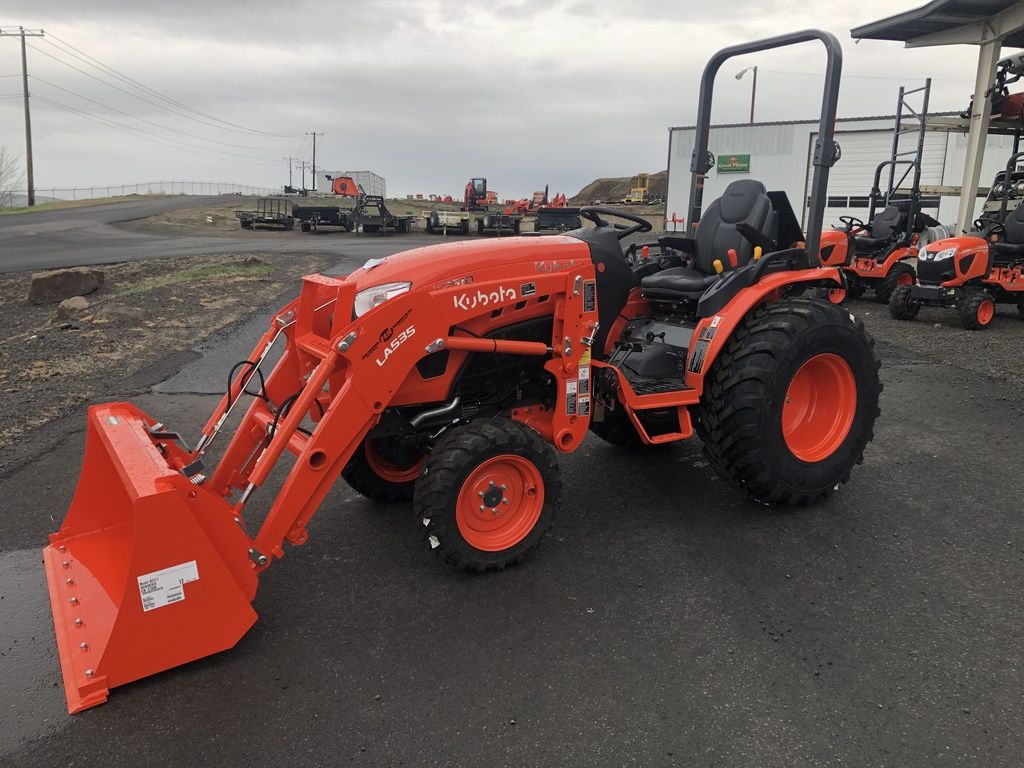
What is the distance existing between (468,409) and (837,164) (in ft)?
93.7

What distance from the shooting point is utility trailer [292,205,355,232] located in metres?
28.6

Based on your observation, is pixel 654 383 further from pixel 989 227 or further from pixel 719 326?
pixel 989 227

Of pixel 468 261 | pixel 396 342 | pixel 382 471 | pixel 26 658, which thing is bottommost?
pixel 26 658

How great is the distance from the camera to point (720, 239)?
14.5 feet

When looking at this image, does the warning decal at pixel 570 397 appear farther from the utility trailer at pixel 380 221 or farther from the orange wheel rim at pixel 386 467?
the utility trailer at pixel 380 221

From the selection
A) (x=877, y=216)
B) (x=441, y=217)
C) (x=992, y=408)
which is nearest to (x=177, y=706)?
(x=992, y=408)

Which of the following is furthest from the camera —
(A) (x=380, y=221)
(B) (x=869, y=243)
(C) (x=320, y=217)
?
(C) (x=320, y=217)

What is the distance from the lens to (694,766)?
2.24 metres

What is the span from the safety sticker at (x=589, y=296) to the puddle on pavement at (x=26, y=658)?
2699mm

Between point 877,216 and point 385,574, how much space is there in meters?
12.5

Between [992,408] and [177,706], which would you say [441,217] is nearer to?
[992,408]

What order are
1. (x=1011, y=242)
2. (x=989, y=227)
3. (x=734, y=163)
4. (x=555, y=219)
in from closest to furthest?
(x=1011, y=242)
(x=989, y=227)
(x=555, y=219)
(x=734, y=163)

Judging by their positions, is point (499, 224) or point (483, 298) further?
point (499, 224)

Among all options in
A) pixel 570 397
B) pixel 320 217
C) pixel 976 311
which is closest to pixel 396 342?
pixel 570 397
